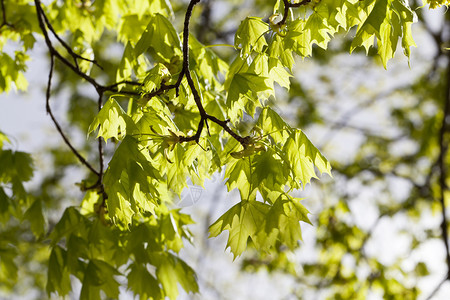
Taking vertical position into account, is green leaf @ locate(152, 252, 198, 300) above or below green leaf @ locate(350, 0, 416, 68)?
below

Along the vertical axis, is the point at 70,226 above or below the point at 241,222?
above

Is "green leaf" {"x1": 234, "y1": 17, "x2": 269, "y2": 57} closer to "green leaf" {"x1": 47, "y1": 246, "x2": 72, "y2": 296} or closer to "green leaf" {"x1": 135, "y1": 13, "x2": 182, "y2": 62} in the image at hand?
"green leaf" {"x1": 135, "y1": 13, "x2": 182, "y2": 62}

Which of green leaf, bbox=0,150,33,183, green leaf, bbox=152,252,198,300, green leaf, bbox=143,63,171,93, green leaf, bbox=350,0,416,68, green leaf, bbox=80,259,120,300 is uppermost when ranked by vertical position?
green leaf, bbox=0,150,33,183

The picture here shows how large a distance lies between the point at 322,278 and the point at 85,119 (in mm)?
4435

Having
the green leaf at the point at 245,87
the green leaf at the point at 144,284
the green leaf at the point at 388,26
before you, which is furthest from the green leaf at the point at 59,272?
the green leaf at the point at 388,26

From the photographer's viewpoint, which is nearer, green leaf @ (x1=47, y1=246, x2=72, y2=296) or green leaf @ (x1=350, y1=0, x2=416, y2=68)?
green leaf @ (x1=350, y1=0, x2=416, y2=68)

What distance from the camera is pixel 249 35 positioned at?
155cm

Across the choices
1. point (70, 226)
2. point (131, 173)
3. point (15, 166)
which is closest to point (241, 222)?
point (131, 173)

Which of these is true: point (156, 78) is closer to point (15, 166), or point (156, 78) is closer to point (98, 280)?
point (98, 280)

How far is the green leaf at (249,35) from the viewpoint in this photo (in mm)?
1529

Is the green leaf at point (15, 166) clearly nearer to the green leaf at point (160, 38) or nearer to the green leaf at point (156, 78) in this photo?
the green leaf at point (160, 38)

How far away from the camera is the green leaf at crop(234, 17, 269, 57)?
153 cm

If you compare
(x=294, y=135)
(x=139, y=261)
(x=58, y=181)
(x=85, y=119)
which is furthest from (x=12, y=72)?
(x=58, y=181)

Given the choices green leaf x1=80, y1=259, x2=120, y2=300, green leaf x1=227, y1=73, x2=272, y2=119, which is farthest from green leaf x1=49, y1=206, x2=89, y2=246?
green leaf x1=227, y1=73, x2=272, y2=119
